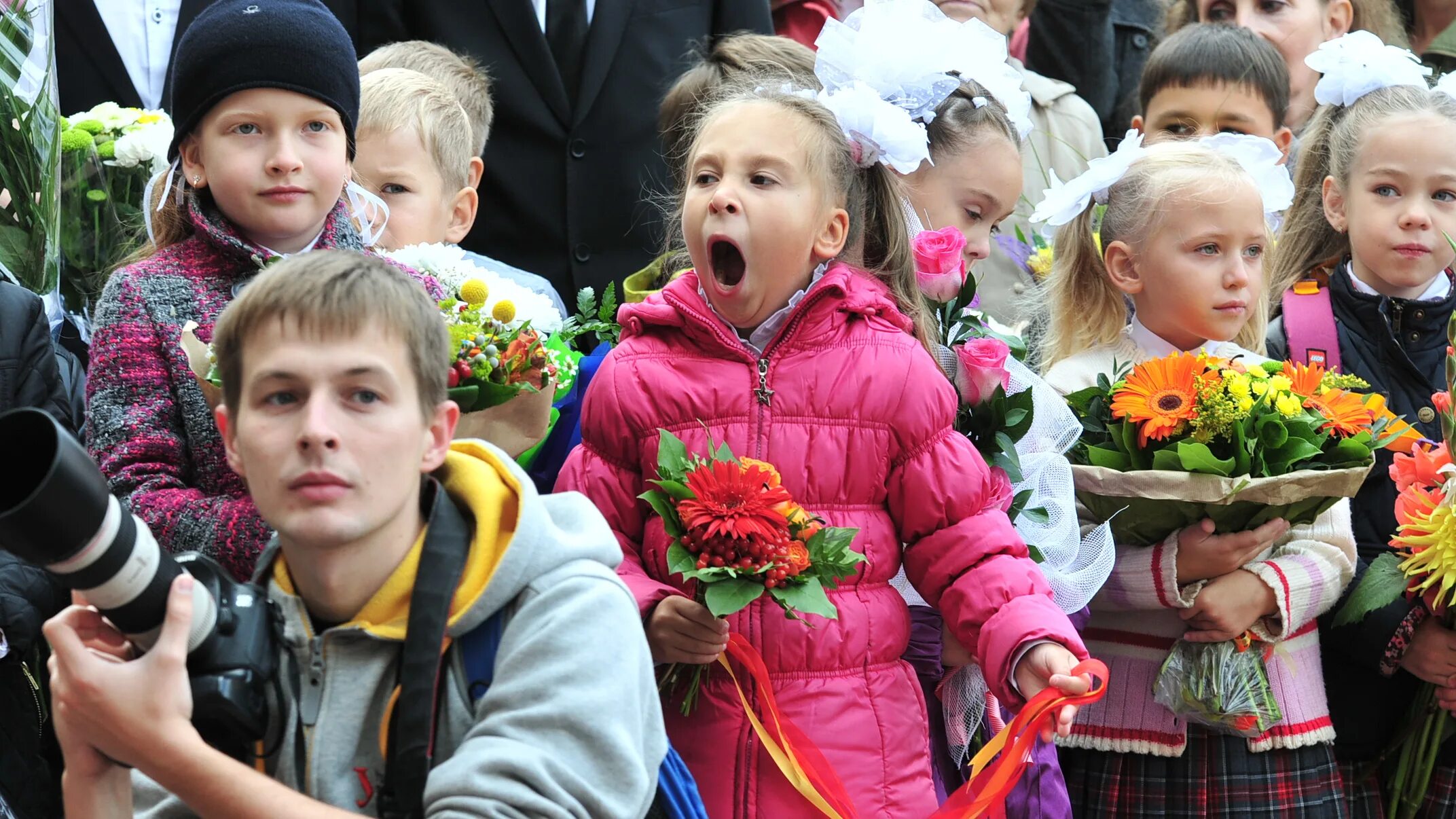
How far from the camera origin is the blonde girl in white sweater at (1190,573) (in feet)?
12.8

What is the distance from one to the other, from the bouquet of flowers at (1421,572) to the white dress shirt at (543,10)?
270 cm

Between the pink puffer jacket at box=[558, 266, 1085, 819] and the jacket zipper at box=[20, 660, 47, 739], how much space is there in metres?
1.29

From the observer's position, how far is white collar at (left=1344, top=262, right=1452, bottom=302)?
4.59m

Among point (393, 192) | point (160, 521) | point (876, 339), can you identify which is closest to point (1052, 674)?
point (876, 339)

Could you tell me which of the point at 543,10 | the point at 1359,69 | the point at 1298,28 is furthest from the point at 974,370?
the point at 1298,28

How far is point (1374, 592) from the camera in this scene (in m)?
4.07

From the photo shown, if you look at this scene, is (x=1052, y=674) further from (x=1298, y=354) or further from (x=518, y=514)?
(x=1298, y=354)

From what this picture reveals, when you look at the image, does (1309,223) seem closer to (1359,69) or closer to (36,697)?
(1359,69)

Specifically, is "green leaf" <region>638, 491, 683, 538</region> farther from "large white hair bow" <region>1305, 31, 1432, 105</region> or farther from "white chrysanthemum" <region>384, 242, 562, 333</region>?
"large white hair bow" <region>1305, 31, 1432, 105</region>

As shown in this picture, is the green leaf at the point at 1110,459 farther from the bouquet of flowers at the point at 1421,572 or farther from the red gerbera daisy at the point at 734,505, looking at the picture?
the red gerbera daisy at the point at 734,505

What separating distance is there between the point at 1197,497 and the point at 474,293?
5.61 feet

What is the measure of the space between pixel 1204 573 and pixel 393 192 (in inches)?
90.6

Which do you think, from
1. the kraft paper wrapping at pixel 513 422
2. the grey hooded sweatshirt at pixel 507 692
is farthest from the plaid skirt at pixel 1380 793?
the grey hooded sweatshirt at pixel 507 692

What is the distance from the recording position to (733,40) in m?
4.80
